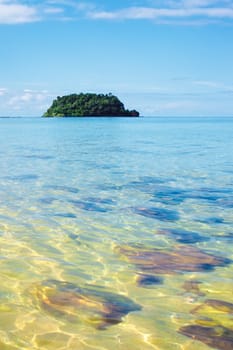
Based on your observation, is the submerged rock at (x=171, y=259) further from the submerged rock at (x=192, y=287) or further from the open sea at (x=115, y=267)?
the submerged rock at (x=192, y=287)

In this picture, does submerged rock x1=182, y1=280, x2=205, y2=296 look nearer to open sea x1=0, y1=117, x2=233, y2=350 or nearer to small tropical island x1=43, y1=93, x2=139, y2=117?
open sea x1=0, y1=117, x2=233, y2=350

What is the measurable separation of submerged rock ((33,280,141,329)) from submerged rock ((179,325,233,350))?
28.3 inches

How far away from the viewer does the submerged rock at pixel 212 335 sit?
13.4 feet

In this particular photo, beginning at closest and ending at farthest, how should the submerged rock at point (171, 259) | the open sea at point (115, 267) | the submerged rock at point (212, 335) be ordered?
the submerged rock at point (212, 335) < the open sea at point (115, 267) < the submerged rock at point (171, 259)

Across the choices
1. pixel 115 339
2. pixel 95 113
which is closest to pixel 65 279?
pixel 115 339

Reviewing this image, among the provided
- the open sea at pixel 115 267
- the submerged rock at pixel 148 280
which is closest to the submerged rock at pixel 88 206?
the open sea at pixel 115 267

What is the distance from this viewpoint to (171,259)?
6.64 m

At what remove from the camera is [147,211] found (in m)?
9.84

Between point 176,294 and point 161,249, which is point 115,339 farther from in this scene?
point 161,249

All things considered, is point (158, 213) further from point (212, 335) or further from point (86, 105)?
point (86, 105)

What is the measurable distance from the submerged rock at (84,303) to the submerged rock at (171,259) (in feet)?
3.57

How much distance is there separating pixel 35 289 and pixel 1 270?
870 millimetres

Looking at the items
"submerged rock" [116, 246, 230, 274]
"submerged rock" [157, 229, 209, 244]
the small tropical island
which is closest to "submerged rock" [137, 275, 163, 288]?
"submerged rock" [116, 246, 230, 274]

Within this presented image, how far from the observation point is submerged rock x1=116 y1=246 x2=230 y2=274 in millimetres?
6238
